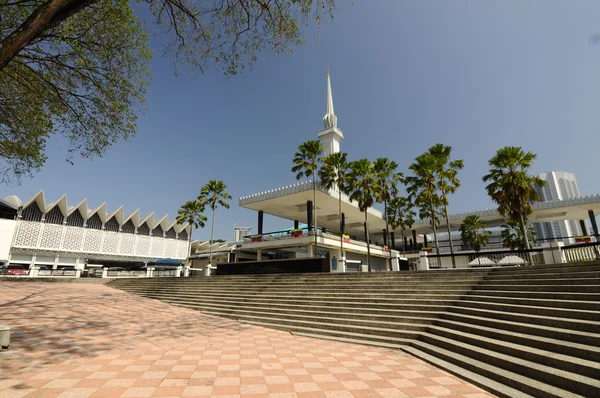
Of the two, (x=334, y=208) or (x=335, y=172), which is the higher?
(x=335, y=172)

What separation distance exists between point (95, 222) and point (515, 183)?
2442 inches

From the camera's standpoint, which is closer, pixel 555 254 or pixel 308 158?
pixel 555 254

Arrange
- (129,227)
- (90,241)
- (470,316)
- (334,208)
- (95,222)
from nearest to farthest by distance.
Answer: (470,316), (334,208), (90,241), (95,222), (129,227)

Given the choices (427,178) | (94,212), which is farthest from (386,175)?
(94,212)

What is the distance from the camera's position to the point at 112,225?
52844mm

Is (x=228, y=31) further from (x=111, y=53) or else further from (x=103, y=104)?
(x=103, y=104)

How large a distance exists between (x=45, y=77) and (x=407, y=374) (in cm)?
1277

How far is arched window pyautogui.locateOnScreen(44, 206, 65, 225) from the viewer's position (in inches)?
1780

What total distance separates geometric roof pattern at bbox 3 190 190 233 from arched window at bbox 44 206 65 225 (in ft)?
1.62

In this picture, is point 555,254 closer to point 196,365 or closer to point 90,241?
point 196,365

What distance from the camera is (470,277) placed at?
1038 cm

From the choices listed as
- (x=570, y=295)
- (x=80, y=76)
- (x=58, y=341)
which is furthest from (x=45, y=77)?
(x=570, y=295)

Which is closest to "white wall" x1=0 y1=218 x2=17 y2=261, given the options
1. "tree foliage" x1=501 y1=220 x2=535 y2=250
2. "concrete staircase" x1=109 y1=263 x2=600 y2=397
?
"concrete staircase" x1=109 y1=263 x2=600 y2=397

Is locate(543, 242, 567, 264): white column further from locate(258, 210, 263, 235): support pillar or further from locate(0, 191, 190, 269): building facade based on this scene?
locate(0, 191, 190, 269): building facade
